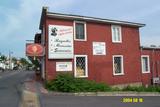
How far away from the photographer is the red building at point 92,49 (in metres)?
22.0

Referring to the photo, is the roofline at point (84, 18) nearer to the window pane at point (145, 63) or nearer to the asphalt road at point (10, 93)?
the window pane at point (145, 63)

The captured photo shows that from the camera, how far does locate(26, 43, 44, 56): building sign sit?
2261cm

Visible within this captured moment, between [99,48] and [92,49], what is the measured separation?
79 cm

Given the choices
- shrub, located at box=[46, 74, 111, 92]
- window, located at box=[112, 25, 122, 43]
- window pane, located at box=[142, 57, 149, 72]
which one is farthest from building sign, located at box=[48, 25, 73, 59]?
window pane, located at box=[142, 57, 149, 72]

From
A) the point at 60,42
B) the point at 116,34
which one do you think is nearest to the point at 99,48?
the point at 116,34

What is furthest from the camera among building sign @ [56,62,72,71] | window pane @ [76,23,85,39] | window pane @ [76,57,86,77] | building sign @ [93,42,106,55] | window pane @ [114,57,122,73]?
window pane @ [114,57,122,73]

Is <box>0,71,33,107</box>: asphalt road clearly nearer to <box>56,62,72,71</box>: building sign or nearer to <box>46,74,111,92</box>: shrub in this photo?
<box>46,74,111,92</box>: shrub

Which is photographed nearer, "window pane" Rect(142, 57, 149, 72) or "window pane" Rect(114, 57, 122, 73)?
"window pane" Rect(114, 57, 122, 73)

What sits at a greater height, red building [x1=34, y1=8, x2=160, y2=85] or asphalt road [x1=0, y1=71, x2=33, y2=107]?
red building [x1=34, y1=8, x2=160, y2=85]

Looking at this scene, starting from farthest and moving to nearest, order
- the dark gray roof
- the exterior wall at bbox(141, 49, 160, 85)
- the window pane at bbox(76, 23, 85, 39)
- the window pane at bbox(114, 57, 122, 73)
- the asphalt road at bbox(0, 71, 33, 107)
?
the exterior wall at bbox(141, 49, 160, 85)
the window pane at bbox(114, 57, 122, 73)
the window pane at bbox(76, 23, 85, 39)
the dark gray roof
the asphalt road at bbox(0, 71, 33, 107)

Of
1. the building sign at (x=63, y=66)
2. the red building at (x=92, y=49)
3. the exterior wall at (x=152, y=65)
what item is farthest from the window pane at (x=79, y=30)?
the exterior wall at (x=152, y=65)

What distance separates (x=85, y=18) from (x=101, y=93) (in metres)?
7.26

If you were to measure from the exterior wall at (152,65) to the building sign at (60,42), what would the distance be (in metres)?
9.13

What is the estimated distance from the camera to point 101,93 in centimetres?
1891
